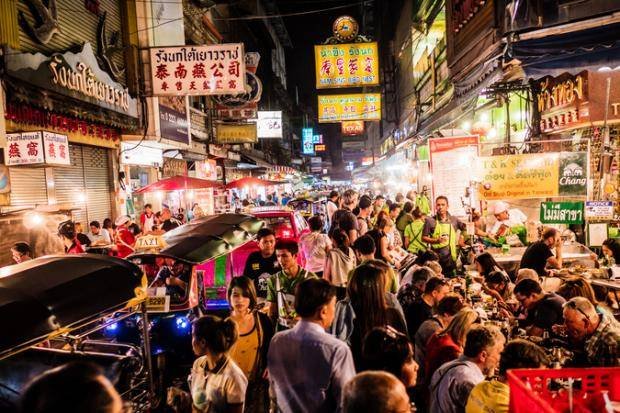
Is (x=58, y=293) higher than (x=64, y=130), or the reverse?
(x=64, y=130)

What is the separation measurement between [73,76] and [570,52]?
1060 cm

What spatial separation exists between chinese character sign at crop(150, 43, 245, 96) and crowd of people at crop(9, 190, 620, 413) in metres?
7.31

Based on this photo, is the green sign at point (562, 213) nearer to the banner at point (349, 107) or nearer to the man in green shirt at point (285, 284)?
the man in green shirt at point (285, 284)

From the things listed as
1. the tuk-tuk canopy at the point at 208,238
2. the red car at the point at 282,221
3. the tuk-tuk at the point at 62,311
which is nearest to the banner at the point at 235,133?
the red car at the point at 282,221

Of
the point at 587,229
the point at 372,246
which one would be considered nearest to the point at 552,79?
the point at 587,229

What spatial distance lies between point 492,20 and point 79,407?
8.08 metres

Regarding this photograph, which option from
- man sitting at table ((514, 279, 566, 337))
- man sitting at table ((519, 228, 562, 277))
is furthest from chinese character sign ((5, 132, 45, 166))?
man sitting at table ((519, 228, 562, 277))

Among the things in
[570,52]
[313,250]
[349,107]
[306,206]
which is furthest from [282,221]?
[349,107]

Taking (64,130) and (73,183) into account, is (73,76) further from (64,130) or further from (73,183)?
(73,183)

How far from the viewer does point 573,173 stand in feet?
25.3

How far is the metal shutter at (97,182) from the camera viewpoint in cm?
1352

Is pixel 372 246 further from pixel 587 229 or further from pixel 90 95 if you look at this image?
pixel 90 95

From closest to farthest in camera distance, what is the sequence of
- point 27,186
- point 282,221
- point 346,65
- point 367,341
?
point 367,341
point 27,186
point 282,221
point 346,65

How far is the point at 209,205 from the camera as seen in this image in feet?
70.7
